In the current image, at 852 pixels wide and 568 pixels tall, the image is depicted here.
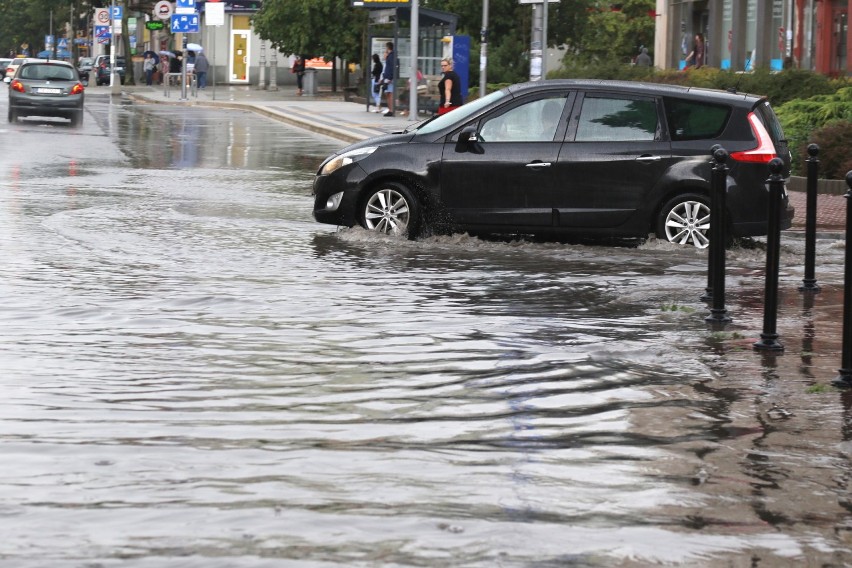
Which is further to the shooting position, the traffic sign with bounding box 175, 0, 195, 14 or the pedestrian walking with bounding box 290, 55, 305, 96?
the pedestrian walking with bounding box 290, 55, 305, 96

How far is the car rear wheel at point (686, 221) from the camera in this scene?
48.4 feet

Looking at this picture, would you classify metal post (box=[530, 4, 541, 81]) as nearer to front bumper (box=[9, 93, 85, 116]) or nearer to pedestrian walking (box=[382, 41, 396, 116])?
pedestrian walking (box=[382, 41, 396, 116])

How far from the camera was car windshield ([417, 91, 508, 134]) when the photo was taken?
15.0 meters

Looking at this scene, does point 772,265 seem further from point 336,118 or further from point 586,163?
point 336,118

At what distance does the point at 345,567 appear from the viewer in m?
4.94

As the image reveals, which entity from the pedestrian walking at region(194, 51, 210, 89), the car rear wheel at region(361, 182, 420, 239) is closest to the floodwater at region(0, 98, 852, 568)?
the car rear wheel at region(361, 182, 420, 239)

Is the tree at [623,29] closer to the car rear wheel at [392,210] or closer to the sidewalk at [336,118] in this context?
the sidewalk at [336,118]

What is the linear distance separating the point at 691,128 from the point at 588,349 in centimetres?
600

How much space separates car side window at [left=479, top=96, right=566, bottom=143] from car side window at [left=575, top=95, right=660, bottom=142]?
0.79ft

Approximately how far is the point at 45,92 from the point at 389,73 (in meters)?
9.96

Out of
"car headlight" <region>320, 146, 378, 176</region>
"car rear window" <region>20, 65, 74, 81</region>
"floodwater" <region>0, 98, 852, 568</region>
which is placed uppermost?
"car rear window" <region>20, 65, 74, 81</region>

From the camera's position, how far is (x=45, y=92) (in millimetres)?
39656

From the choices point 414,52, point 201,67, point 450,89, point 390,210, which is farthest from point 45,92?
point 201,67

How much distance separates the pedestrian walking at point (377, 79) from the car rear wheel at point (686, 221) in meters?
33.4
